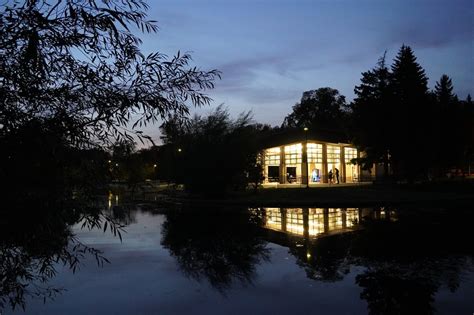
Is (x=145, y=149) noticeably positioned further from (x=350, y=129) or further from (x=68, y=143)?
(x=350, y=129)

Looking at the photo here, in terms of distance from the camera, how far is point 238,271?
937 cm

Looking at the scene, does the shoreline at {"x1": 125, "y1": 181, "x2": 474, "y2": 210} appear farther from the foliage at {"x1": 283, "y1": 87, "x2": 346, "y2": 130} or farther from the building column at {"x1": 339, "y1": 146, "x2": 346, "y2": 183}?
the foliage at {"x1": 283, "y1": 87, "x2": 346, "y2": 130}

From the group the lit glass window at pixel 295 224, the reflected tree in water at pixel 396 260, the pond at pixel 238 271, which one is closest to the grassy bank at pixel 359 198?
the lit glass window at pixel 295 224

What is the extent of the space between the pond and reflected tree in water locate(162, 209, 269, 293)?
0.04m

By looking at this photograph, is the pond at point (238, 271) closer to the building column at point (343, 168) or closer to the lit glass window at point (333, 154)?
the lit glass window at point (333, 154)

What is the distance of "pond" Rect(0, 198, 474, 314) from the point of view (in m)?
4.23

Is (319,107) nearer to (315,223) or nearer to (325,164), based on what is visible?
(325,164)

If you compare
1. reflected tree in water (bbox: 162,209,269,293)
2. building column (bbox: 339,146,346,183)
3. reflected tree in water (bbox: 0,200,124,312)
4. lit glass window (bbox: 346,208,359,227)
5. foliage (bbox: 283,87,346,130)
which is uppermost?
foliage (bbox: 283,87,346,130)

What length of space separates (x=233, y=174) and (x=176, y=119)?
29544 millimetres

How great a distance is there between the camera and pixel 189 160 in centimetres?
3378

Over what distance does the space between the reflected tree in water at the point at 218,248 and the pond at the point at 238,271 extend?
1.4 inches

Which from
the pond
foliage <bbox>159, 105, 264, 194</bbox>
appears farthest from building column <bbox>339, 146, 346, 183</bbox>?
the pond

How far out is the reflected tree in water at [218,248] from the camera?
29.9 ft

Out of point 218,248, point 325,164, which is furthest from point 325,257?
point 325,164
